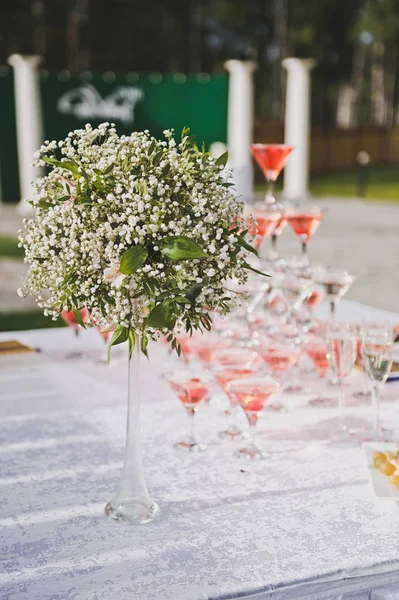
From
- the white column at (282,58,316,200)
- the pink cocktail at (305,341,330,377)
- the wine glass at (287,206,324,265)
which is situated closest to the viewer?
the pink cocktail at (305,341,330,377)

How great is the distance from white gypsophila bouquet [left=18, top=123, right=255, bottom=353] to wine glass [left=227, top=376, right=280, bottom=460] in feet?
1.35

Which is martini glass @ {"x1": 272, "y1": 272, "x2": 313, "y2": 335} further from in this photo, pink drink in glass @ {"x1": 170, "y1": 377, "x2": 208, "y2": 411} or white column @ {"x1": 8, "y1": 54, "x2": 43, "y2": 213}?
white column @ {"x1": 8, "y1": 54, "x2": 43, "y2": 213}

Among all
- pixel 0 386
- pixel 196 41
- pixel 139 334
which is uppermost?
pixel 196 41

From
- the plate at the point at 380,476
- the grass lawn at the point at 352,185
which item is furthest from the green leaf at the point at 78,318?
the grass lawn at the point at 352,185

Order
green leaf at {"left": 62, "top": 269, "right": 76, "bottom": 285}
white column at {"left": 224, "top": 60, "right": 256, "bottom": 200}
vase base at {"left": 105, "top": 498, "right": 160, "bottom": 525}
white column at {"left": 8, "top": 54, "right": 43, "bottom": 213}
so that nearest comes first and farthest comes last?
green leaf at {"left": 62, "top": 269, "right": 76, "bottom": 285} → vase base at {"left": 105, "top": 498, "right": 160, "bottom": 525} → white column at {"left": 8, "top": 54, "right": 43, "bottom": 213} → white column at {"left": 224, "top": 60, "right": 256, "bottom": 200}

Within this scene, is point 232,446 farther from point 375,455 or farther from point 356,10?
point 356,10

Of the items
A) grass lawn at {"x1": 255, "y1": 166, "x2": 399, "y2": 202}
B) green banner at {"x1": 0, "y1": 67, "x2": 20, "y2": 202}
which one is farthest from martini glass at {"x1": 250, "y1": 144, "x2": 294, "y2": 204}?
grass lawn at {"x1": 255, "y1": 166, "x2": 399, "y2": 202}

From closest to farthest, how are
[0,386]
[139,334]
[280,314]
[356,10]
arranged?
[139,334] → [0,386] → [280,314] → [356,10]

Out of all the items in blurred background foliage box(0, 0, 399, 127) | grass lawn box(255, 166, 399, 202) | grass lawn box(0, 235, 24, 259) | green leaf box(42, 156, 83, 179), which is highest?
blurred background foliage box(0, 0, 399, 127)

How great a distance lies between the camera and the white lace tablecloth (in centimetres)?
151

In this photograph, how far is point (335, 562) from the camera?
155 centimetres

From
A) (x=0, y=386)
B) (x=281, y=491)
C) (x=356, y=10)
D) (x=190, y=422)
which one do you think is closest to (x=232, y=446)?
(x=190, y=422)

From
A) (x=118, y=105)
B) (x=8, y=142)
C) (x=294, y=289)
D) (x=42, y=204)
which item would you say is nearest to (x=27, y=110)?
(x=8, y=142)

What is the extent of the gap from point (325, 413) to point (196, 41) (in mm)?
35151
